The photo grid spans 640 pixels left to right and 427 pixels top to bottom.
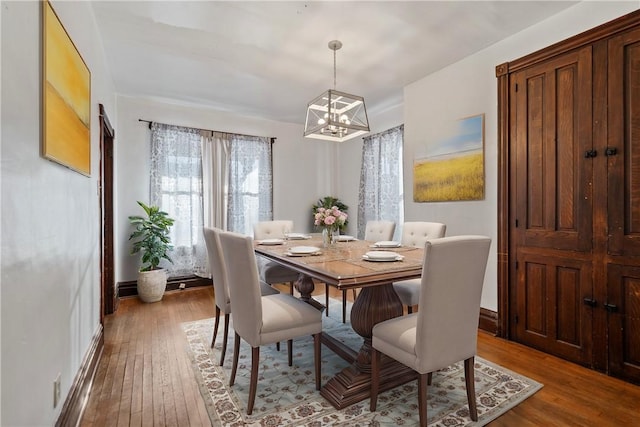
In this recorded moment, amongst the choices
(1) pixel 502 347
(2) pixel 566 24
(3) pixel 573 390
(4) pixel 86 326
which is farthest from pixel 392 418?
(2) pixel 566 24

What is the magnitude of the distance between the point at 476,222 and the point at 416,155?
42.3 inches

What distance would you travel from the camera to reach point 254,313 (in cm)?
180

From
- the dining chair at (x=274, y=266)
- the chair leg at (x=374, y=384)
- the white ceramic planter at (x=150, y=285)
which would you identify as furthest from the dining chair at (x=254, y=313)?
the white ceramic planter at (x=150, y=285)

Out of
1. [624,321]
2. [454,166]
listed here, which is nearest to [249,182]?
[454,166]

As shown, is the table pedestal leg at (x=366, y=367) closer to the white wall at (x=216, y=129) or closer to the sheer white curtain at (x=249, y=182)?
the sheer white curtain at (x=249, y=182)

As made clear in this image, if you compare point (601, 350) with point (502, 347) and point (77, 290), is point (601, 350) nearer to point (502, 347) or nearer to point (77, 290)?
point (502, 347)

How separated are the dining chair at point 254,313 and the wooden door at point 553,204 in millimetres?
1920

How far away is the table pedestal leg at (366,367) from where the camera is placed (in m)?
1.88

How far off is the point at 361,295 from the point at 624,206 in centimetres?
188

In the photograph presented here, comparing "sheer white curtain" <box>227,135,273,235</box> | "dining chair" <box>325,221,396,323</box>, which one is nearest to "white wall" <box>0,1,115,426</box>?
"dining chair" <box>325,221,396,323</box>

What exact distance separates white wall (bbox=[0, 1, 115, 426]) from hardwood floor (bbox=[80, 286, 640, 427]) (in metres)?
0.36

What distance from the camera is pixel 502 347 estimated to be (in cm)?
265

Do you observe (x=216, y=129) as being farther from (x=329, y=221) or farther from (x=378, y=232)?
(x=329, y=221)

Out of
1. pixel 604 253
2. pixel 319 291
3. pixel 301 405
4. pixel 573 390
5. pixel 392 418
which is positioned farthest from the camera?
pixel 319 291
